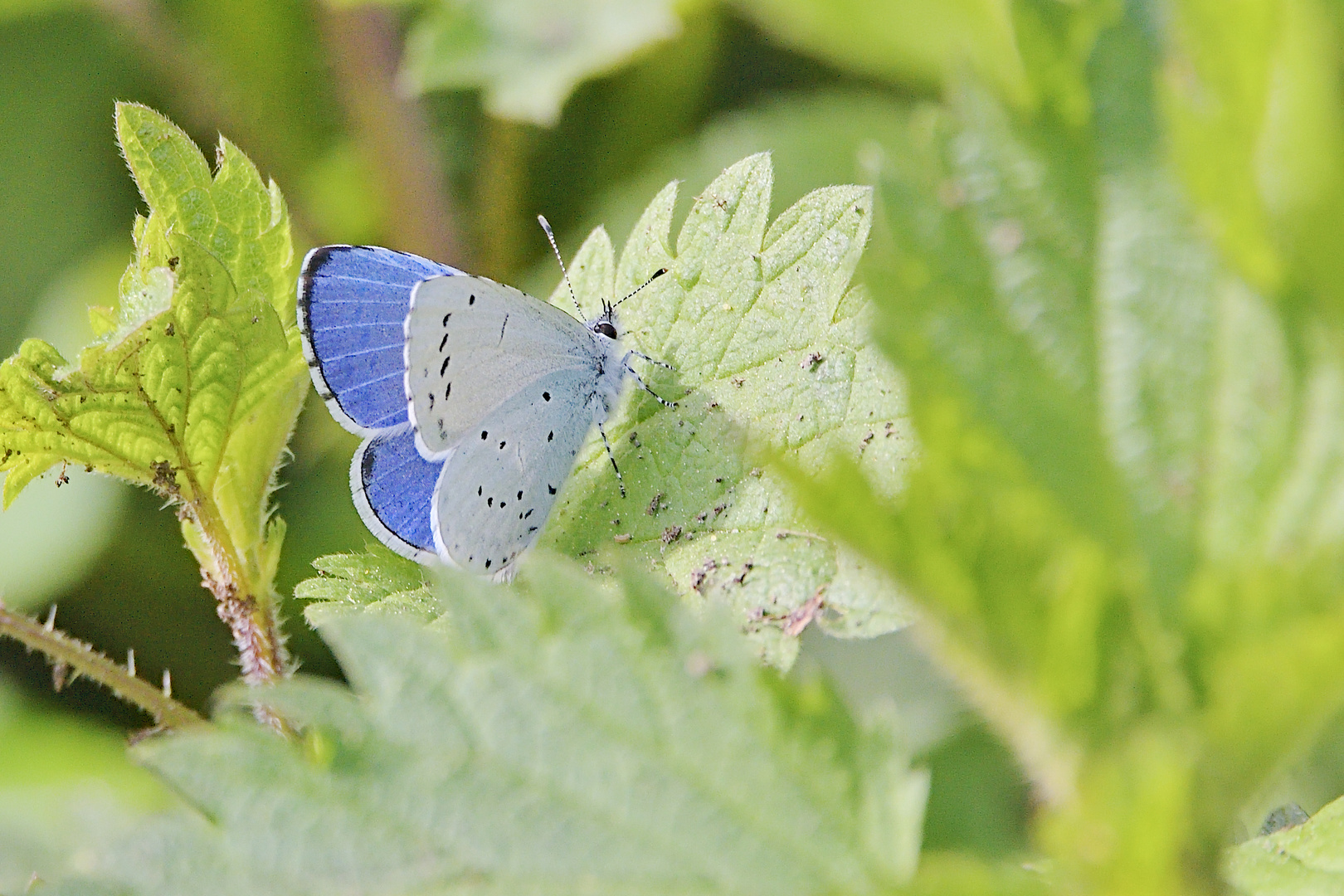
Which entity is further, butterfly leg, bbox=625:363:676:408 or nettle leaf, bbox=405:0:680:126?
nettle leaf, bbox=405:0:680:126

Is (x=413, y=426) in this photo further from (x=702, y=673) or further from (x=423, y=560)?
(x=702, y=673)

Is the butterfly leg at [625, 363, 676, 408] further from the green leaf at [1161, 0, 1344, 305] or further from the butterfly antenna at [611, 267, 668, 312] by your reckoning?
the green leaf at [1161, 0, 1344, 305]

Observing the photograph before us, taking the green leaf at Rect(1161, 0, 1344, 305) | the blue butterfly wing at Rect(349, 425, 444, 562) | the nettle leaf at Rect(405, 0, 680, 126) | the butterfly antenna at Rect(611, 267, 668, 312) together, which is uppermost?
the nettle leaf at Rect(405, 0, 680, 126)

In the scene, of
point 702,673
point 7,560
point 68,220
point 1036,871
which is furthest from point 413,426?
point 68,220

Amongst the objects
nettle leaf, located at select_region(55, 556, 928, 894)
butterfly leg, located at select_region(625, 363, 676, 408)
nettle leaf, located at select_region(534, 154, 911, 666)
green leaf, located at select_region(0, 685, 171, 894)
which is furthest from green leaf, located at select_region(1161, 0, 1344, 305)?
green leaf, located at select_region(0, 685, 171, 894)

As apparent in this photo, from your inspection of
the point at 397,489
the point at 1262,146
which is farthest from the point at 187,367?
the point at 1262,146

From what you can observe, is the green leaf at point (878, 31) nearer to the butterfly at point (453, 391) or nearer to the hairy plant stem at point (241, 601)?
the butterfly at point (453, 391)
